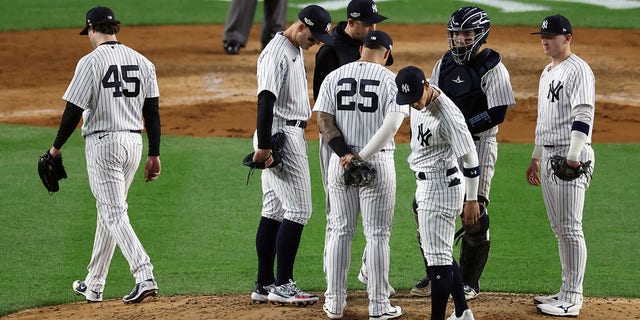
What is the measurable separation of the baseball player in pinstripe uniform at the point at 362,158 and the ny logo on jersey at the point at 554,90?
0.98 metres

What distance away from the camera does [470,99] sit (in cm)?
697

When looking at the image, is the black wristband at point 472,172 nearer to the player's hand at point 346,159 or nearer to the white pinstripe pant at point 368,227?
the white pinstripe pant at point 368,227

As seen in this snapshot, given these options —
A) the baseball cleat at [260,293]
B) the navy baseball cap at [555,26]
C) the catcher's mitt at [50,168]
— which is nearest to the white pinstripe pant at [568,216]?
the navy baseball cap at [555,26]

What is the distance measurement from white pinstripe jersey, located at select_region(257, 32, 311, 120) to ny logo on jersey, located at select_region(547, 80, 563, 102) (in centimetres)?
150

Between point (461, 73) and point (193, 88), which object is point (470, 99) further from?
point (193, 88)

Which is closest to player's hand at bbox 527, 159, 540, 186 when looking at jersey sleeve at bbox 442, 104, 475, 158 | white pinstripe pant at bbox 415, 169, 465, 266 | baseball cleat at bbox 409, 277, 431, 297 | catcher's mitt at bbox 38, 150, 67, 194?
baseball cleat at bbox 409, 277, 431, 297

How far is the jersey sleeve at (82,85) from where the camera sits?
279 inches

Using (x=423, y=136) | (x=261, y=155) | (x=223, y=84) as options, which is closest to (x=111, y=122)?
(x=261, y=155)

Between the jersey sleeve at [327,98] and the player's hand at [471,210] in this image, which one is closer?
the player's hand at [471,210]

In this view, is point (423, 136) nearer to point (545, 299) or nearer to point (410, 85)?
point (410, 85)

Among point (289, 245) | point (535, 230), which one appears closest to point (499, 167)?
point (535, 230)

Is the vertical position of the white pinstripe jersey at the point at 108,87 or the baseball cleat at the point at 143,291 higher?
the white pinstripe jersey at the point at 108,87

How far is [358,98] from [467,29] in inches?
32.5

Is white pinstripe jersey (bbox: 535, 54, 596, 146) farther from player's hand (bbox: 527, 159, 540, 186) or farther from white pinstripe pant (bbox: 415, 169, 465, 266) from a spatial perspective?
white pinstripe pant (bbox: 415, 169, 465, 266)
